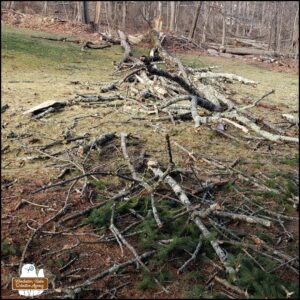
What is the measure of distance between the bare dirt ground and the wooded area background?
11446mm

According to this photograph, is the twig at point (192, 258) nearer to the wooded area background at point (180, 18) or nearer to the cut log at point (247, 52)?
the wooded area background at point (180, 18)

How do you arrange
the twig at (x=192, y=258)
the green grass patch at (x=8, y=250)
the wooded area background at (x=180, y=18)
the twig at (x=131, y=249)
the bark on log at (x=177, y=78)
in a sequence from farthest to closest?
the wooded area background at (x=180, y=18)
the bark on log at (x=177, y=78)
the green grass patch at (x=8, y=250)
the twig at (x=192, y=258)
the twig at (x=131, y=249)

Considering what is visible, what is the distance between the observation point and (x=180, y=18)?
106 ft

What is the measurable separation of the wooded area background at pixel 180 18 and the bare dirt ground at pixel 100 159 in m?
11.4

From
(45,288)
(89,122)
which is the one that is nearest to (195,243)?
(45,288)

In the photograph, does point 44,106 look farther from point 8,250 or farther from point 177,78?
point 8,250

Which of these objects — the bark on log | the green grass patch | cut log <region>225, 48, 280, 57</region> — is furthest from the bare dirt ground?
cut log <region>225, 48, 280, 57</region>

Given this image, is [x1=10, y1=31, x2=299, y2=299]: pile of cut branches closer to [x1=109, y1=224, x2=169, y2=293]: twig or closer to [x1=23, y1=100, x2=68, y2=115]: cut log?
[x1=109, y1=224, x2=169, y2=293]: twig

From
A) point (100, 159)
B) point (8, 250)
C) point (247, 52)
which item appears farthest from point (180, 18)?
point (8, 250)

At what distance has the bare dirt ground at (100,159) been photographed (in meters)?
3.52

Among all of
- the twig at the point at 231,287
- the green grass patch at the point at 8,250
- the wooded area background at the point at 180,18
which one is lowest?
the twig at the point at 231,287

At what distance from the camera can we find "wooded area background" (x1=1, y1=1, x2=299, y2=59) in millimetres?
22663

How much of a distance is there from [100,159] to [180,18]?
29.1 meters

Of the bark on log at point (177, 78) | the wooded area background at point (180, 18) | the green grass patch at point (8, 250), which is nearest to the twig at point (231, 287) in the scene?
the green grass patch at point (8, 250)
